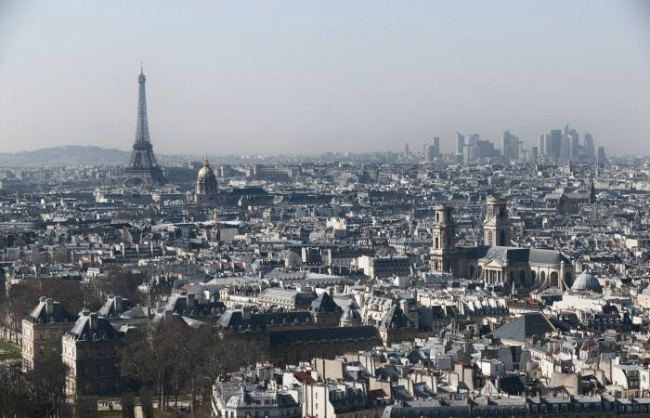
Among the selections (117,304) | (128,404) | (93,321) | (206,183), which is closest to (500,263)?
(117,304)

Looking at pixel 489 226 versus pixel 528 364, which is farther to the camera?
pixel 489 226

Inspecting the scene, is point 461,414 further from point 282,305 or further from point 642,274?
point 642,274

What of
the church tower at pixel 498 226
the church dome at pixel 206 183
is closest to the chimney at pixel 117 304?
the church tower at pixel 498 226

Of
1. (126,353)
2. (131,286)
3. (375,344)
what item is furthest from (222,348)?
(131,286)

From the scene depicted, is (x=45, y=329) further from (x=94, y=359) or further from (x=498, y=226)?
(x=498, y=226)

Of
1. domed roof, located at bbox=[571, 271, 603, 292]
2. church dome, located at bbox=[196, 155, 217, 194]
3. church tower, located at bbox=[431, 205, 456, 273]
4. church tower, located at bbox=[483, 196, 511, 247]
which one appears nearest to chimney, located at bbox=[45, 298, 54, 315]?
domed roof, located at bbox=[571, 271, 603, 292]
